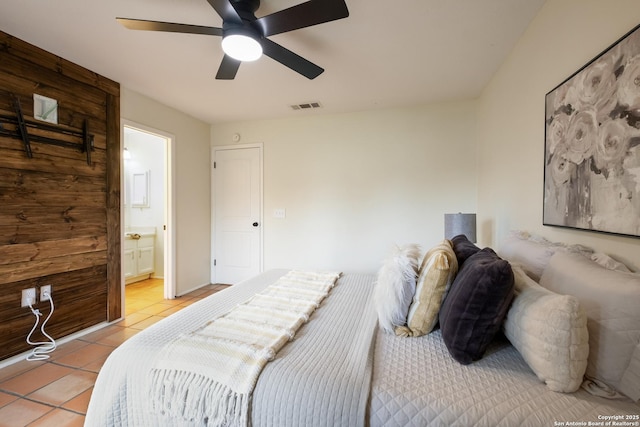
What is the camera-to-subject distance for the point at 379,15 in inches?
68.5

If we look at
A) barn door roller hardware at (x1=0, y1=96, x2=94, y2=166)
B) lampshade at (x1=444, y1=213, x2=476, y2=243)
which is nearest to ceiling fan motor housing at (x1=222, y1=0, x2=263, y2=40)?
barn door roller hardware at (x1=0, y1=96, x2=94, y2=166)

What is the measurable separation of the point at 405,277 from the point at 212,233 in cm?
351

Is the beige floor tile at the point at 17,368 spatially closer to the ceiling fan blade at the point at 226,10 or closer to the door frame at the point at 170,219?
the door frame at the point at 170,219

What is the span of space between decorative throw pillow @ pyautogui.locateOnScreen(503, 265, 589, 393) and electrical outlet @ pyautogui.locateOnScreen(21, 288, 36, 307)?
3236 mm

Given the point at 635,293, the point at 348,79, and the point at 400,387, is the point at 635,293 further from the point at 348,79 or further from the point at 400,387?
the point at 348,79

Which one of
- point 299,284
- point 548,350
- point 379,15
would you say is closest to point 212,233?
point 299,284

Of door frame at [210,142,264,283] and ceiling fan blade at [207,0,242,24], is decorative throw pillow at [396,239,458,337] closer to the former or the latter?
ceiling fan blade at [207,0,242,24]

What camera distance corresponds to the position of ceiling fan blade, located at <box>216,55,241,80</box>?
6.14 ft

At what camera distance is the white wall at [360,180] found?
322 centimetres

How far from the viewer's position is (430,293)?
1.18 meters

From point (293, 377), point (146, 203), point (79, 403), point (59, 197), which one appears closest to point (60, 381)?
point (79, 403)

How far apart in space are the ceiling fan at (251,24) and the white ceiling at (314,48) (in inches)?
8.3

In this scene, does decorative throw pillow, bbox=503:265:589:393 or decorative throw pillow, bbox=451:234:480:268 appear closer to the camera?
decorative throw pillow, bbox=503:265:589:393

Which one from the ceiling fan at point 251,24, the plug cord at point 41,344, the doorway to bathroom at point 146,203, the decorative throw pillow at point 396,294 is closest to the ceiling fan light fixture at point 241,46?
the ceiling fan at point 251,24
